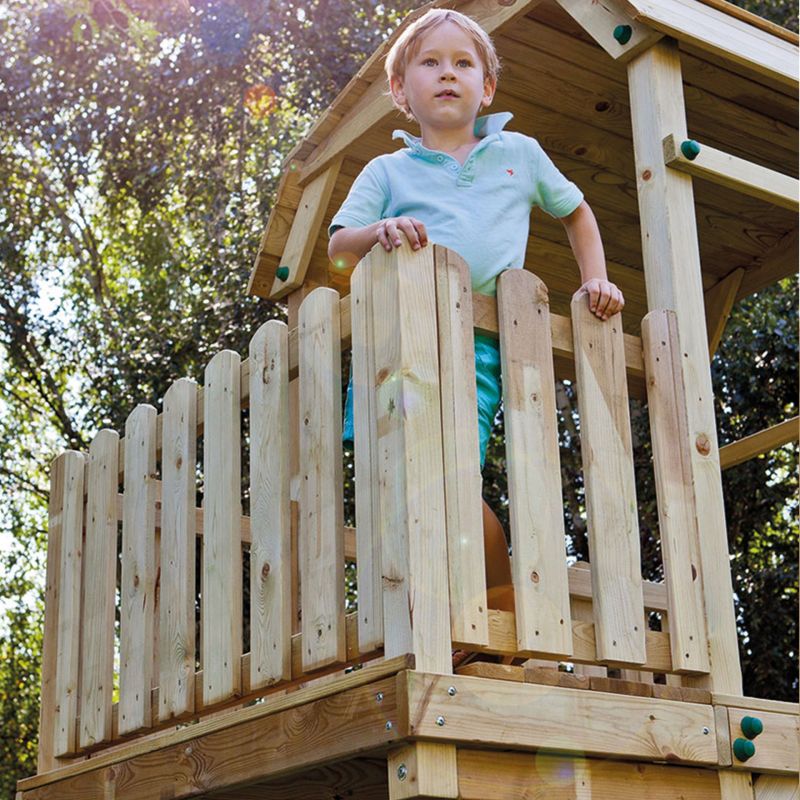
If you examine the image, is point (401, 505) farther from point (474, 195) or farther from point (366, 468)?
point (474, 195)

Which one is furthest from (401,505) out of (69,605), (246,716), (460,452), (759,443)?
(759,443)

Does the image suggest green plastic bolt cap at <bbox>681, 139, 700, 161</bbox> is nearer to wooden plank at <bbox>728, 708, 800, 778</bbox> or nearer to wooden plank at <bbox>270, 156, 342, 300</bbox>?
wooden plank at <bbox>728, 708, 800, 778</bbox>

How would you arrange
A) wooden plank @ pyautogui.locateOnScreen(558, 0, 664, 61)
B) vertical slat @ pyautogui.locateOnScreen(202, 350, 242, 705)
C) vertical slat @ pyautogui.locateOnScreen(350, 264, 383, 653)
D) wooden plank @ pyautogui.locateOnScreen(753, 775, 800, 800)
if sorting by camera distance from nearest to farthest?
1. vertical slat @ pyautogui.locateOnScreen(350, 264, 383, 653)
2. wooden plank @ pyautogui.locateOnScreen(753, 775, 800, 800)
3. vertical slat @ pyautogui.locateOnScreen(202, 350, 242, 705)
4. wooden plank @ pyautogui.locateOnScreen(558, 0, 664, 61)

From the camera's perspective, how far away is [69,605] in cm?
425

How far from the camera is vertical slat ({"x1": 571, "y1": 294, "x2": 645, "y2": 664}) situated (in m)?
3.09

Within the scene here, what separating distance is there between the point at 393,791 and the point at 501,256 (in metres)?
1.50

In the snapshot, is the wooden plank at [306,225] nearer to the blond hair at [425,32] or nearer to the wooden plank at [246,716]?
the blond hair at [425,32]

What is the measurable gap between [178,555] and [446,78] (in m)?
1.57

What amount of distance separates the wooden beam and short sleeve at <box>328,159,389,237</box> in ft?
9.25

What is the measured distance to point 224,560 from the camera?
3490mm

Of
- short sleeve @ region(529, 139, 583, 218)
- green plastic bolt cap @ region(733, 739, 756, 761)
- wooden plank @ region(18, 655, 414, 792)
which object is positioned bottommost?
green plastic bolt cap @ region(733, 739, 756, 761)

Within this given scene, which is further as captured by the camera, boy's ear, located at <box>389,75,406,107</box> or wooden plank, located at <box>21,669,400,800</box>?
boy's ear, located at <box>389,75,406,107</box>

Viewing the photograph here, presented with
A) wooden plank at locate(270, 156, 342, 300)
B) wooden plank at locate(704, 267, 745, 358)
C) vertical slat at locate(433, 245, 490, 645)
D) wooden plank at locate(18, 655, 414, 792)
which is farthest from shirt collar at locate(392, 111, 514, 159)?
wooden plank at locate(704, 267, 745, 358)

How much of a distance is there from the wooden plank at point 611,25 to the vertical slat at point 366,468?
4.65 ft
